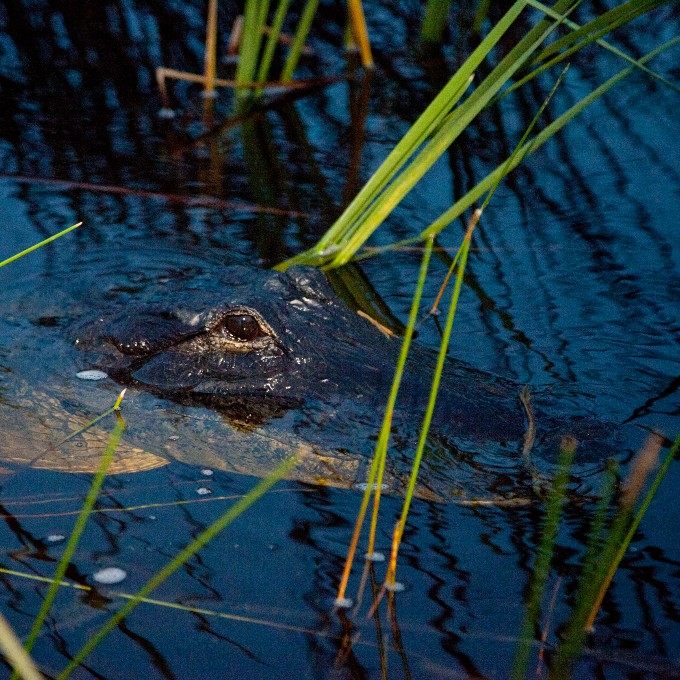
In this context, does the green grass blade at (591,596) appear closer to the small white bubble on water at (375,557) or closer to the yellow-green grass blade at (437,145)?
the small white bubble on water at (375,557)

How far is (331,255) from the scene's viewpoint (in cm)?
470

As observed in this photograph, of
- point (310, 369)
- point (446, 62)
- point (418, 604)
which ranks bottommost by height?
point (418, 604)

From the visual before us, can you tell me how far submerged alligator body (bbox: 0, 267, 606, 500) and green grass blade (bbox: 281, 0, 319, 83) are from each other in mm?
3226

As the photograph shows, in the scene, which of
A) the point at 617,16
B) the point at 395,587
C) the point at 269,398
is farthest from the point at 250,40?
the point at 395,587

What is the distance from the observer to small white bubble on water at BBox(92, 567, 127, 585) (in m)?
2.81

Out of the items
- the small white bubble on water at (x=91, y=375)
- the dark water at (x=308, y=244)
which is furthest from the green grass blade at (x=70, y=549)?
the small white bubble on water at (x=91, y=375)

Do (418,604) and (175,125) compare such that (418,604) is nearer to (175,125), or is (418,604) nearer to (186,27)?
(175,125)

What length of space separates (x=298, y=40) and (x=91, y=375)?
3.82m

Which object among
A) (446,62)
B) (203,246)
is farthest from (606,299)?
(446,62)

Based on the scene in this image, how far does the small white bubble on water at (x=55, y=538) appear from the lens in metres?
3.00

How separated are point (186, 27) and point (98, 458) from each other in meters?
5.67

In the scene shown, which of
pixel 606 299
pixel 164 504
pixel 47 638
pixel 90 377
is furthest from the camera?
pixel 606 299

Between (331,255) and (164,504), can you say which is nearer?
(164,504)

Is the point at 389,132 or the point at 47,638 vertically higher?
the point at 389,132
